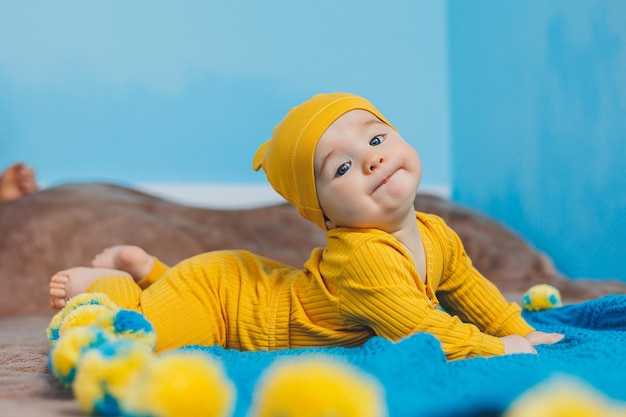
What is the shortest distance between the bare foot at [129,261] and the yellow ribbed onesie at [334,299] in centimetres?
11

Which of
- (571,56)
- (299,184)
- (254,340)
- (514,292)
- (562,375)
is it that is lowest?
(514,292)

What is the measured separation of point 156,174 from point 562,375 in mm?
2215

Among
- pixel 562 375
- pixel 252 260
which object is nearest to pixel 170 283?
pixel 252 260

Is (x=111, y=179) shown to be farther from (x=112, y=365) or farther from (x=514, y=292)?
(x=112, y=365)

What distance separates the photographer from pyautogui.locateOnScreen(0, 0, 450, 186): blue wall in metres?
2.53

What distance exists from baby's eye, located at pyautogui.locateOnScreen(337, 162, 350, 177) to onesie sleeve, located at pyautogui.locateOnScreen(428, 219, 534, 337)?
0.22 metres

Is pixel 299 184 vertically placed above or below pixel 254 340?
above

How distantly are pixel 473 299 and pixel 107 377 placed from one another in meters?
0.70

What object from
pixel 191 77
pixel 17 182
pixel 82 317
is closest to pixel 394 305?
pixel 82 317

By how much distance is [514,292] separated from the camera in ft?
6.14

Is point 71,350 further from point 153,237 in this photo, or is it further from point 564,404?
point 153,237

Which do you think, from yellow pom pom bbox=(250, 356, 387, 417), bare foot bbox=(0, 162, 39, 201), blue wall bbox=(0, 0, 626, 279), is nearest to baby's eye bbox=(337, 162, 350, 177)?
yellow pom pom bbox=(250, 356, 387, 417)

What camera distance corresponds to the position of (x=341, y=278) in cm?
99

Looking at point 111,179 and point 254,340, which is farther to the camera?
point 111,179
